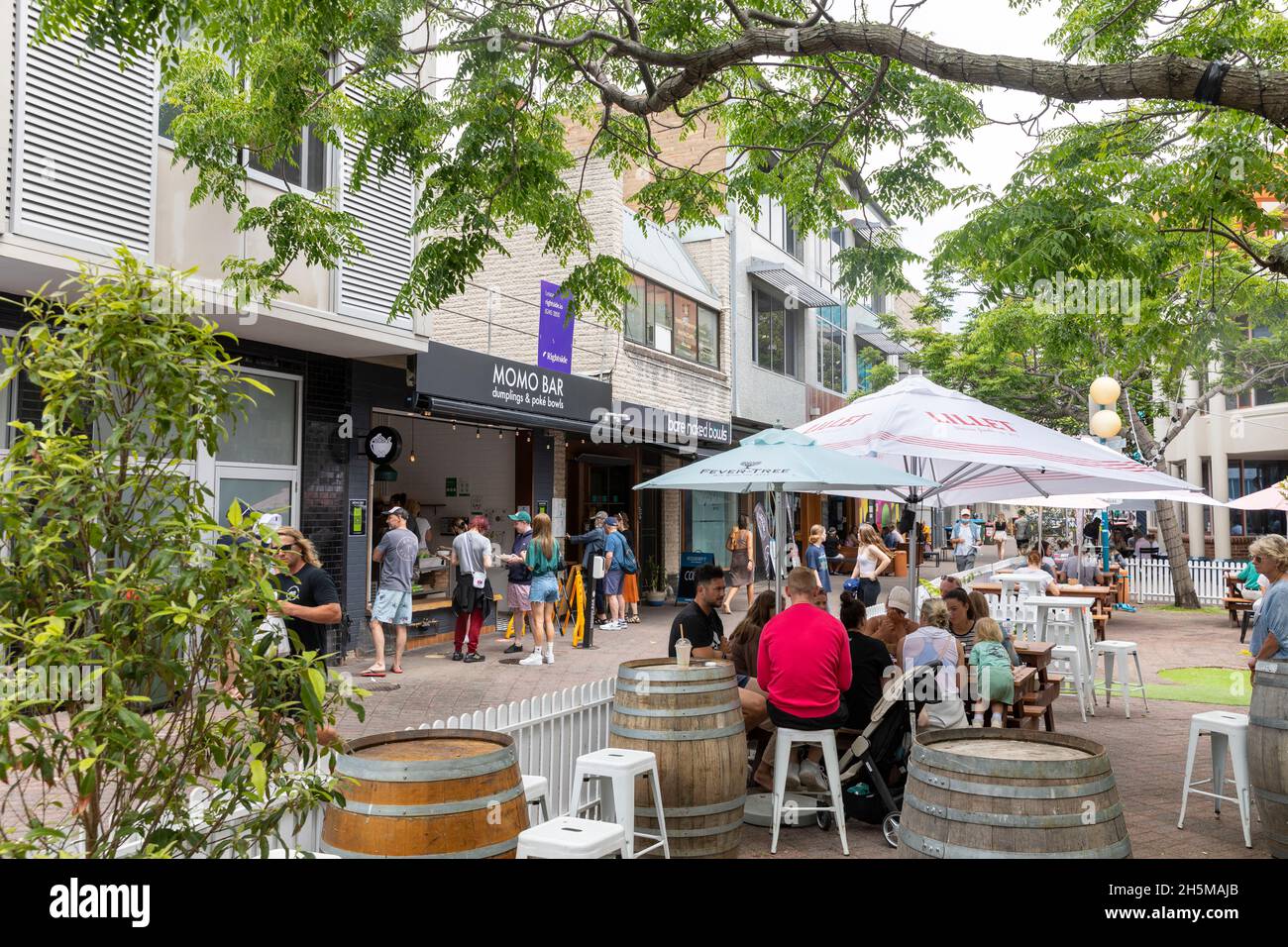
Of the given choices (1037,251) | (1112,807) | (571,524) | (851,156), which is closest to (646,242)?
(571,524)

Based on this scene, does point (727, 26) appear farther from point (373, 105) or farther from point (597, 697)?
point (597, 697)

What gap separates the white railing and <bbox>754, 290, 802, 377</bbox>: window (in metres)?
18.9

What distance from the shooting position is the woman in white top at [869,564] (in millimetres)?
14117

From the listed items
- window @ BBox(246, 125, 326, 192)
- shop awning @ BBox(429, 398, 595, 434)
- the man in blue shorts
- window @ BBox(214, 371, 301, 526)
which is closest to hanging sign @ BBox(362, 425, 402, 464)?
shop awning @ BBox(429, 398, 595, 434)

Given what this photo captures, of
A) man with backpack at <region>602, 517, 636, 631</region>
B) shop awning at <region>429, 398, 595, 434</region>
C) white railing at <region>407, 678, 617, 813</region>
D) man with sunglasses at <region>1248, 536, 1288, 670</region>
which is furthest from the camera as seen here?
man with backpack at <region>602, 517, 636, 631</region>

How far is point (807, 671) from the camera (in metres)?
5.64

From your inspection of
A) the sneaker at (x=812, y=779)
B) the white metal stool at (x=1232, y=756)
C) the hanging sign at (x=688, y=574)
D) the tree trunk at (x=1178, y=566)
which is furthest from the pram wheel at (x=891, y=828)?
the tree trunk at (x=1178, y=566)

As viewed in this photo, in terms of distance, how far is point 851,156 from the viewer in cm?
896

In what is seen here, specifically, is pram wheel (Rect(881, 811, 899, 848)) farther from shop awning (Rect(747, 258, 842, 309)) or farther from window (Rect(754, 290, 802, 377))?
window (Rect(754, 290, 802, 377))

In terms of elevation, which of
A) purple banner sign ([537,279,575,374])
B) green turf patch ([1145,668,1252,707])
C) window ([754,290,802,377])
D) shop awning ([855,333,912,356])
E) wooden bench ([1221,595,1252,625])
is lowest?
green turf patch ([1145,668,1252,707])

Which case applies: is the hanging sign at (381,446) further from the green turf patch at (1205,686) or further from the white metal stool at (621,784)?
the green turf patch at (1205,686)

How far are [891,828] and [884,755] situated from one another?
472 millimetres

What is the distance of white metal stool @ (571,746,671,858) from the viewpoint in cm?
463

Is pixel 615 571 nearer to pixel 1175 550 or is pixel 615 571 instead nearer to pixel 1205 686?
pixel 1205 686
